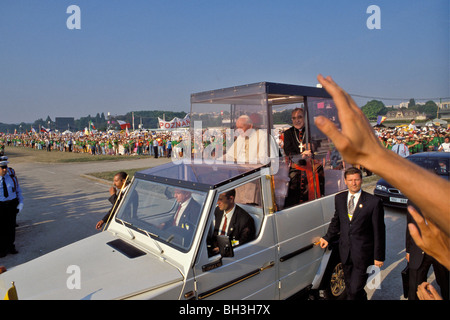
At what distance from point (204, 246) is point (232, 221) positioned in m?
0.59

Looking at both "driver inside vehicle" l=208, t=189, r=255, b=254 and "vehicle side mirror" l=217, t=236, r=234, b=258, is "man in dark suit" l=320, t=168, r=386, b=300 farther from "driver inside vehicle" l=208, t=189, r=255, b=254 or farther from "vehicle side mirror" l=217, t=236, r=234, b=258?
Result: "vehicle side mirror" l=217, t=236, r=234, b=258

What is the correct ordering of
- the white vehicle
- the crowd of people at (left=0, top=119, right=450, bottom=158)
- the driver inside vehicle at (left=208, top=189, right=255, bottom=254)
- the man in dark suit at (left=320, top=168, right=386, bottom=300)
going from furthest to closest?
the crowd of people at (left=0, top=119, right=450, bottom=158)
the man in dark suit at (left=320, top=168, right=386, bottom=300)
the driver inside vehicle at (left=208, top=189, right=255, bottom=254)
the white vehicle

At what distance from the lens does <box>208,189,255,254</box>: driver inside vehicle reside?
3.02 meters

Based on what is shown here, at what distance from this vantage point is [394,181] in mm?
812

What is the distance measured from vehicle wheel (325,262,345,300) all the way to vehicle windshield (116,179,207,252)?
226 centimetres

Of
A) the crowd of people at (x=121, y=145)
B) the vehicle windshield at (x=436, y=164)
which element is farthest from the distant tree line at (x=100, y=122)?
the vehicle windshield at (x=436, y=164)

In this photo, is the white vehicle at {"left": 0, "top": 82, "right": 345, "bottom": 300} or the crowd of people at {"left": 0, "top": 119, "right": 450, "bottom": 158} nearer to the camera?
the white vehicle at {"left": 0, "top": 82, "right": 345, "bottom": 300}

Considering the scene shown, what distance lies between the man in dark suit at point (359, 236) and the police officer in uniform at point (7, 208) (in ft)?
20.7

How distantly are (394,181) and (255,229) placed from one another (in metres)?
2.45

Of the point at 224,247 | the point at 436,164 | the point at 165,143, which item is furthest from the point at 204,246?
the point at 165,143

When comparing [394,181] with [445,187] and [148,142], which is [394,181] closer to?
[445,187]

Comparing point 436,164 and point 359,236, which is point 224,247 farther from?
point 436,164

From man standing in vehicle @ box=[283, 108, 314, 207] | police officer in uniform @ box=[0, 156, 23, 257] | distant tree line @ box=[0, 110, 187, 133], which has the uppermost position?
distant tree line @ box=[0, 110, 187, 133]

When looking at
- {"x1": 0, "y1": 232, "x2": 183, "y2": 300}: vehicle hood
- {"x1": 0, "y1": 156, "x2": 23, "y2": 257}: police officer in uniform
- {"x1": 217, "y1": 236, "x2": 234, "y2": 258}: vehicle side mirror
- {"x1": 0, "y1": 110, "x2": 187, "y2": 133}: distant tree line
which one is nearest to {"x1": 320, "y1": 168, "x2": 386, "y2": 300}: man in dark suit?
{"x1": 217, "y1": 236, "x2": 234, "y2": 258}: vehicle side mirror
